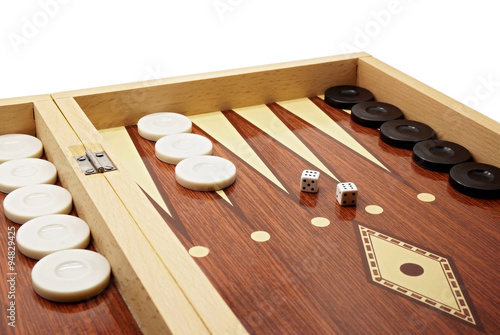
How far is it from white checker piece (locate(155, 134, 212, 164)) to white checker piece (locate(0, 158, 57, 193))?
0.51m

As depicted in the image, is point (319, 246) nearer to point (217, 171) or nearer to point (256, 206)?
point (256, 206)

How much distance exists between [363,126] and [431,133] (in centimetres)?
36

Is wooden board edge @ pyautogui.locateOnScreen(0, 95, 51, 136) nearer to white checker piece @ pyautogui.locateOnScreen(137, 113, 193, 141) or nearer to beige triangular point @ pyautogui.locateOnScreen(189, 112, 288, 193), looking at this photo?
white checker piece @ pyautogui.locateOnScreen(137, 113, 193, 141)

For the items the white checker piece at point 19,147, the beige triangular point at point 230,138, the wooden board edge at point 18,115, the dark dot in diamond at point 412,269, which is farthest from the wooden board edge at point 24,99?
the dark dot in diamond at point 412,269

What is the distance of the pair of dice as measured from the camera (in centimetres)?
289

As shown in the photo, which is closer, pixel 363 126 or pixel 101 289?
pixel 101 289

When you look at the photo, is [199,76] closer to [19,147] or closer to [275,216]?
[19,147]

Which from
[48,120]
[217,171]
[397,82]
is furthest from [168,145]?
[397,82]

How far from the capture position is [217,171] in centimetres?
309

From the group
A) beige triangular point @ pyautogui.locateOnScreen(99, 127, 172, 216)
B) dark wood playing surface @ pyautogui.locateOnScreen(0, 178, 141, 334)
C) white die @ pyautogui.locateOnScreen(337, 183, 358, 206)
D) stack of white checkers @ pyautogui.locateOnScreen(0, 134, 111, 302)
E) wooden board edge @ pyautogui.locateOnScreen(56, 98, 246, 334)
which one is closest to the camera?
wooden board edge @ pyautogui.locateOnScreen(56, 98, 246, 334)

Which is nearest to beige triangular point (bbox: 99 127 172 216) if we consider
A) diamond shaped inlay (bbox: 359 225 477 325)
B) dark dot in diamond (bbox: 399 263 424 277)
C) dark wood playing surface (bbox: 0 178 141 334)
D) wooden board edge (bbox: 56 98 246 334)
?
wooden board edge (bbox: 56 98 246 334)

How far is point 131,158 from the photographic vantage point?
10.7ft

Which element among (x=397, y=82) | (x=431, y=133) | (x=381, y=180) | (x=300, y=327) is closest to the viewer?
(x=300, y=327)

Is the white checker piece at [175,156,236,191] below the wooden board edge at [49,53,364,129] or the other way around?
below
